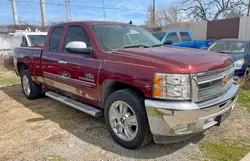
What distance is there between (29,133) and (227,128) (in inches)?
138

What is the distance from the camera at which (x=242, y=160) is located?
273cm

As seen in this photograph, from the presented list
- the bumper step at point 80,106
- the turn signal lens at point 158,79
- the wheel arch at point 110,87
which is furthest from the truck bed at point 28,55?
the turn signal lens at point 158,79

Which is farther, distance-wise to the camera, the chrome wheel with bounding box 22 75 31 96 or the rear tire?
the chrome wheel with bounding box 22 75 31 96

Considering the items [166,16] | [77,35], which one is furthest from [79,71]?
[166,16]

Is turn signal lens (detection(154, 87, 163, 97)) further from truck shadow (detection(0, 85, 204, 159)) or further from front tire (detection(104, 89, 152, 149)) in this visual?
truck shadow (detection(0, 85, 204, 159))

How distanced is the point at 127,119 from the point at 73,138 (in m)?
1.08

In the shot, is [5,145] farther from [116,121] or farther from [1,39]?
[1,39]

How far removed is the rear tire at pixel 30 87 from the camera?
554cm

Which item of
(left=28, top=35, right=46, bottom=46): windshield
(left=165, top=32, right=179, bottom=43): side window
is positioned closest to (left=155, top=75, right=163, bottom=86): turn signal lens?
(left=165, top=32, right=179, bottom=43): side window

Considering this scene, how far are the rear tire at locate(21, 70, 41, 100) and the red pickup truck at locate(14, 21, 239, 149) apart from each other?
4.99ft

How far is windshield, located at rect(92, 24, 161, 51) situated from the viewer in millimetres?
3520

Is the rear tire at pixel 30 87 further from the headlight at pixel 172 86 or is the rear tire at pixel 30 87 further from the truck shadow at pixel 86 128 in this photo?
the headlight at pixel 172 86

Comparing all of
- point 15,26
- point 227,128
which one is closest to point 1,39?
point 15,26

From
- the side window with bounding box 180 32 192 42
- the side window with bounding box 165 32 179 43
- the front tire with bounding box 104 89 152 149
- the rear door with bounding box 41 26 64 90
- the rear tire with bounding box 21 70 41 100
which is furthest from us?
the side window with bounding box 180 32 192 42
